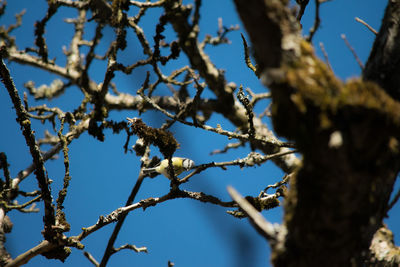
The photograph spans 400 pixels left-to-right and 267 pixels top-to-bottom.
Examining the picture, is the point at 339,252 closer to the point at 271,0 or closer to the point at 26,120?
the point at 271,0

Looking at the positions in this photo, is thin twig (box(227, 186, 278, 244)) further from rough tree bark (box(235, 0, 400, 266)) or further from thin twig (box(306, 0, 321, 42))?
thin twig (box(306, 0, 321, 42))

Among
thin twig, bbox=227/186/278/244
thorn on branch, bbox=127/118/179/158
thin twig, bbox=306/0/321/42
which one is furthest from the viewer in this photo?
thin twig, bbox=306/0/321/42

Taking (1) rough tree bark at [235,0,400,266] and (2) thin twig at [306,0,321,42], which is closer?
(1) rough tree bark at [235,0,400,266]

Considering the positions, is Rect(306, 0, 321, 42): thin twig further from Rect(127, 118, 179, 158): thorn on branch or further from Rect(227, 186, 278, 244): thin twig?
Rect(227, 186, 278, 244): thin twig

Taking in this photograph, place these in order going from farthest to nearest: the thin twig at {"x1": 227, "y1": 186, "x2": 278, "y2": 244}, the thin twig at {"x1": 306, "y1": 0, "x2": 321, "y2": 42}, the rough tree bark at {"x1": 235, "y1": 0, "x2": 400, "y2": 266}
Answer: the thin twig at {"x1": 306, "y1": 0, "x2": 321, "y2": 42}, the thin twig at {"x1": 227, "y1": 186, "x2": 278, "y2": 244}, the rough tree bark at {"x1": 235, "y1": 0, "x2": 400, "y2": 266}

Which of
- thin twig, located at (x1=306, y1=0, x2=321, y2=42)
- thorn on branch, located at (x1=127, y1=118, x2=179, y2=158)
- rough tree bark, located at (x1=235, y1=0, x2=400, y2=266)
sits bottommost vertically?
rough tree bark, located at (x1=235, y1=0, x2=400, y2=266)

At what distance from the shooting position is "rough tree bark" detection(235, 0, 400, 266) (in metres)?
0.98

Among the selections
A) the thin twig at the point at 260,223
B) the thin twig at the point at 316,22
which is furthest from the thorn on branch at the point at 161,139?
the thin twig at the point at 316,22

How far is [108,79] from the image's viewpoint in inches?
107

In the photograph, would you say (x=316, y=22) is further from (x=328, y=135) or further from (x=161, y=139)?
(x=328, y=135)

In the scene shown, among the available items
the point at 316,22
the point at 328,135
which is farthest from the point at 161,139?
the point at 316,22

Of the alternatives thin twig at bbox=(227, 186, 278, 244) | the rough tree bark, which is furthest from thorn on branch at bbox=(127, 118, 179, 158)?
the rough tree bark

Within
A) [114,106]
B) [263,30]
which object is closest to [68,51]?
[114,106]

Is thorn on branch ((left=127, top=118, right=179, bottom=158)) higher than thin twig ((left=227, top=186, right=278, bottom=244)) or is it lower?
higher
